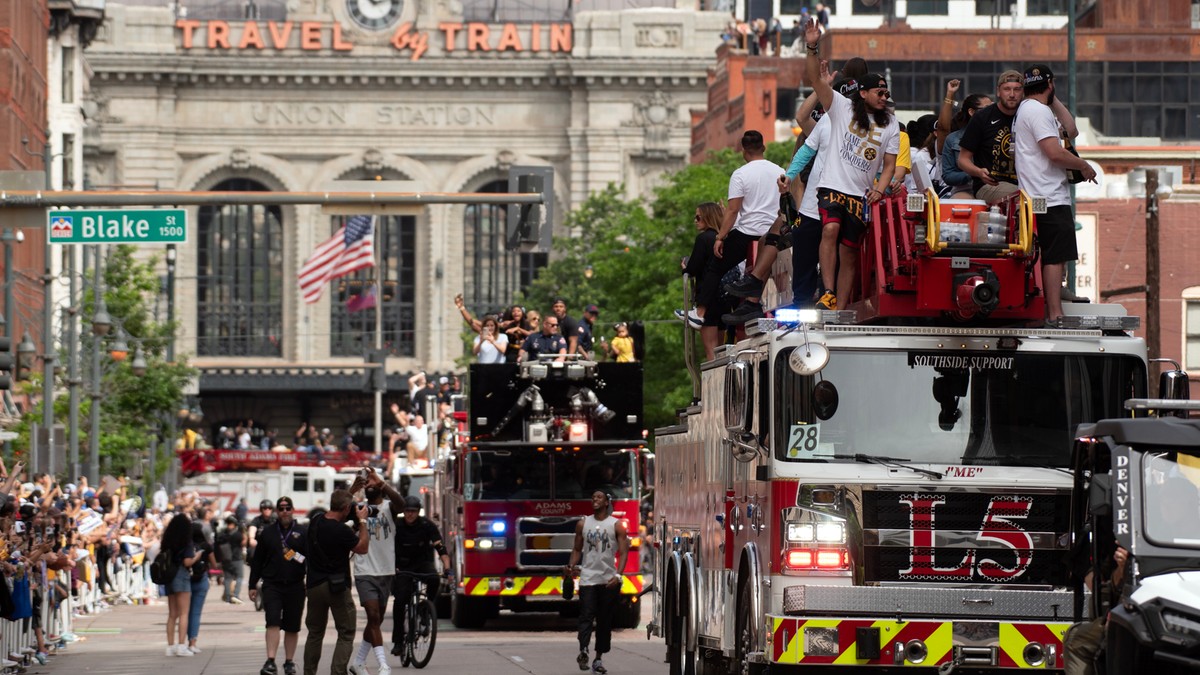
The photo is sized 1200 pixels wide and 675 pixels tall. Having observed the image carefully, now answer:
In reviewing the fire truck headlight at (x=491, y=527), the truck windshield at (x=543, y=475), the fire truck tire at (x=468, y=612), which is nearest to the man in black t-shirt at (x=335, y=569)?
the truck windshield at (x=543, y=475)

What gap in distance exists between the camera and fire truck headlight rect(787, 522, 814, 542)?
44.5 ft

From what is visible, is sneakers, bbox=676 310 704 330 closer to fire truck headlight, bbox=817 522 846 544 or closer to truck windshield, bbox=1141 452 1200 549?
fire truck headlight, bbox=817 522 846 544

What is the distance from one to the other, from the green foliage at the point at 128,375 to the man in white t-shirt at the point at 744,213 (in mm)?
37252

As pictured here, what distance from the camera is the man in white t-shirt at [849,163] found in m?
15.0

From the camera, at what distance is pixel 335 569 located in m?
20.2

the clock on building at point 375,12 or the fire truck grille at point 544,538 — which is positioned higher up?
the clock on building at point 375,12

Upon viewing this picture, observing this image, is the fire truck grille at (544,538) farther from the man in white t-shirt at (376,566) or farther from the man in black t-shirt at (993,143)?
the man in black t-shirt at (993,143)

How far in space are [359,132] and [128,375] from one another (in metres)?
48.4

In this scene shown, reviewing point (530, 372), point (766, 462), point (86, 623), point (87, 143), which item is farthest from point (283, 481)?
point (766, 462)

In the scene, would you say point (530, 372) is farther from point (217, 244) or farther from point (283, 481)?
point (217, 244)

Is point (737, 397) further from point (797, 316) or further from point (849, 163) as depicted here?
point (849, 163)

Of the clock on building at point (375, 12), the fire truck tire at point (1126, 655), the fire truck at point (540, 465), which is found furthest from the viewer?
the clock on building at point (375, 12)

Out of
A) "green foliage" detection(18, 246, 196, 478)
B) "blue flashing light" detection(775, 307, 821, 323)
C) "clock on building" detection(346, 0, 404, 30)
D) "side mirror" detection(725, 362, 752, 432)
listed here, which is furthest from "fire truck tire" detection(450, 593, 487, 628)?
"clock on building" detection(346, 0, 404, 30)

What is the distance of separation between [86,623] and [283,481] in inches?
1623
